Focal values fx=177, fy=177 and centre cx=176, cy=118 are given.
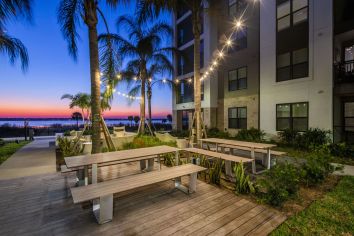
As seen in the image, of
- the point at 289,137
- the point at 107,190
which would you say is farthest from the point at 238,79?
the point at 107,190

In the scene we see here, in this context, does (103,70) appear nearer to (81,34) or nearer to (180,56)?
(81,34)

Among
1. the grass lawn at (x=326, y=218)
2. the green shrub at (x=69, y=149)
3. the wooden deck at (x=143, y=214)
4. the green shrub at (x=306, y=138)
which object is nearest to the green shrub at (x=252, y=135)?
the green shrub at (x=306, y=138)

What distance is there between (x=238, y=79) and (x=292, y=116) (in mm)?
4835

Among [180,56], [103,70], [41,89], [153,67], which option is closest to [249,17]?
[180,56]

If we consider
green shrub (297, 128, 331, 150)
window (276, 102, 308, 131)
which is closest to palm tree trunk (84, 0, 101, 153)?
green shrub (297, 128, 331, 150)

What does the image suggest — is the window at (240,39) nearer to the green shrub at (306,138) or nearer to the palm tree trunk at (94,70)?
the green shrub at (306,138)

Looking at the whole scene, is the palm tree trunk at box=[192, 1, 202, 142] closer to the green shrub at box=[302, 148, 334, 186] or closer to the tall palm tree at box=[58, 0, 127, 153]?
the tall palm tree at box=[58, 0, 127, 153]

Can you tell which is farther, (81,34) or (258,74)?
(258,74)

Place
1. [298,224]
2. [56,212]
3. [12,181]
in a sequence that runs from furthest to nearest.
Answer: [12,181], [56,212], [298,224]

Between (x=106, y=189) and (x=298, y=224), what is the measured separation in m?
3.27

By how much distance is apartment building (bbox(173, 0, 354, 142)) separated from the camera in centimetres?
907

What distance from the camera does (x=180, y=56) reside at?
12633 millimetres

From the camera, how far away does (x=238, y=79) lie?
1386cm

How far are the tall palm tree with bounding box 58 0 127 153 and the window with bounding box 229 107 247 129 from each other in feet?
35.3
